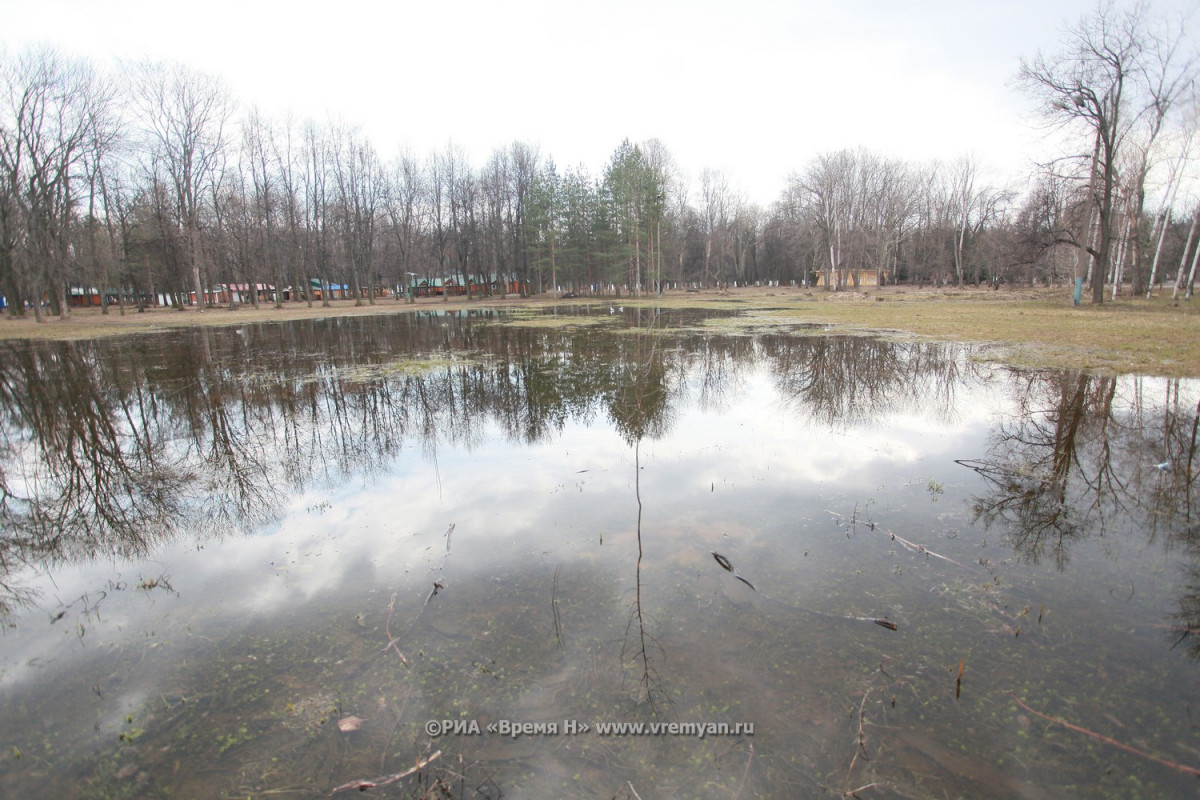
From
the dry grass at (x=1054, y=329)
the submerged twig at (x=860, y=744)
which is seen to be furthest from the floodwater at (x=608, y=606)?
the dry grass at (x=1054, y=329)

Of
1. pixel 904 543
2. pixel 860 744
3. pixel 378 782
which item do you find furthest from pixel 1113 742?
pixel 378 782

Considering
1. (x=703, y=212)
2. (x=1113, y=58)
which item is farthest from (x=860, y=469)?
(x=703, y=212)

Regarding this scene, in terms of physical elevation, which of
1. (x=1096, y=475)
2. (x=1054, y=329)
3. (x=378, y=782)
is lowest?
(x=378, y=782)

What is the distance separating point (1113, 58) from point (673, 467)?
33659mm

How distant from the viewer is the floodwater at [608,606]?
276 cm

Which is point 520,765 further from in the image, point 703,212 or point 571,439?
point 703,212

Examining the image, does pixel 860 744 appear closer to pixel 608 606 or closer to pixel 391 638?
pixel 608 606

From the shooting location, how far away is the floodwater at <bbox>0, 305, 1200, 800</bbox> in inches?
108

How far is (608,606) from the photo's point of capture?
409 cm

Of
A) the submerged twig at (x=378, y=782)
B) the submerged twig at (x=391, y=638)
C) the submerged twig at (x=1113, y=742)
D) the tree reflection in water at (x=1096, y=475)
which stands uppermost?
the tree reflection in water at (x=1096, y=475)

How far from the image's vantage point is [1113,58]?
25.0 meters

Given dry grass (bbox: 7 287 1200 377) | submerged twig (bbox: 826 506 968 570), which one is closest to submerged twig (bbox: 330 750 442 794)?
dry grass (bbox: 7 287 1200 377)

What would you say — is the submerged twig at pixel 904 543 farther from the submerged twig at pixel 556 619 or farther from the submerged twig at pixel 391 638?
the submerged twig at pixel 391 638

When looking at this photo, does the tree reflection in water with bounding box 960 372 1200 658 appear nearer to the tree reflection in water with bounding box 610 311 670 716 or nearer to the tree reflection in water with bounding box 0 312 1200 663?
the tree reflection in water with bounding box 0 312 1200 663
